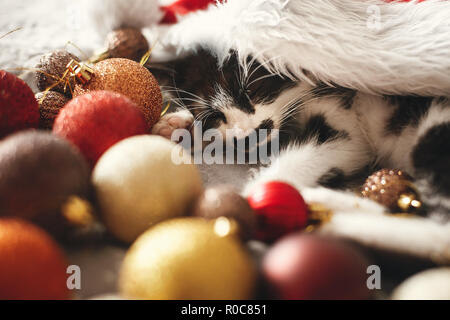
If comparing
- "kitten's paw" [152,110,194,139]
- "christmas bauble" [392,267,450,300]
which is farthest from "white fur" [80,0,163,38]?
"christmas bauble" [392,267,450,300]

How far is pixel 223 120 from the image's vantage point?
0.71m

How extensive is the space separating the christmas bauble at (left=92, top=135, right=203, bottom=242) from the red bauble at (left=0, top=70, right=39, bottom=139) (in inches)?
5.9

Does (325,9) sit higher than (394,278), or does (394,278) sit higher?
(325,9)

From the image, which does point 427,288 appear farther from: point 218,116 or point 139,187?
point 218,116

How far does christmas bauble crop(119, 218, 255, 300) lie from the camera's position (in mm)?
319

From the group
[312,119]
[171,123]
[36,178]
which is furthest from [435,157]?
[36,178]

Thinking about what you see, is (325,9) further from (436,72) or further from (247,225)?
(247,225)

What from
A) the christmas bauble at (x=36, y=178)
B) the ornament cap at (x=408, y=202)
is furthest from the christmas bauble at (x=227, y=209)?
the ornament cap at (x=408, y=202)

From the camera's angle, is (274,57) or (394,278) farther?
(274,57)

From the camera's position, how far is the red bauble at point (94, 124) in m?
0.46
